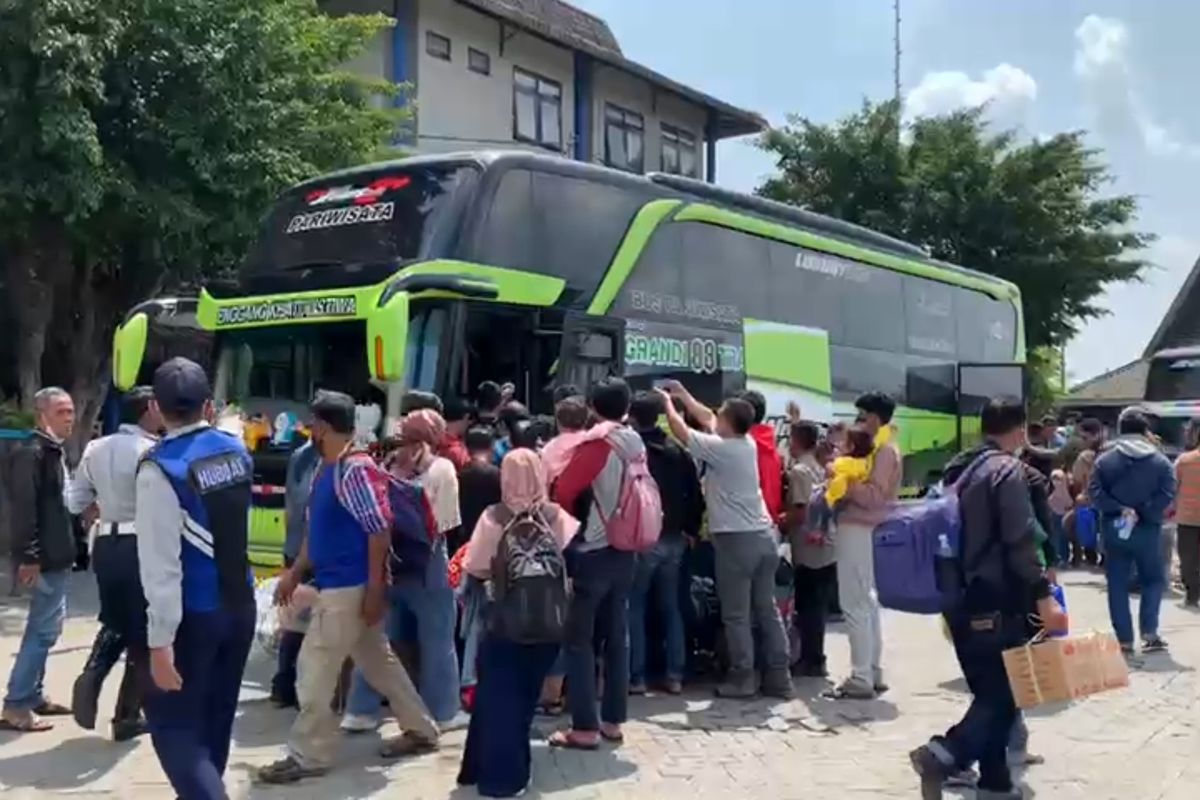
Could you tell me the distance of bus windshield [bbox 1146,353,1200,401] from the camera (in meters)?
21.8

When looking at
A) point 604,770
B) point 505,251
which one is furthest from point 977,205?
point 604,770

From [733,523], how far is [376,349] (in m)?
2.55

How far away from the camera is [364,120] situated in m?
16.8

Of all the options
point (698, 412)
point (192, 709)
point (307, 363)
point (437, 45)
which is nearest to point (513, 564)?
Result: point (192, 709)

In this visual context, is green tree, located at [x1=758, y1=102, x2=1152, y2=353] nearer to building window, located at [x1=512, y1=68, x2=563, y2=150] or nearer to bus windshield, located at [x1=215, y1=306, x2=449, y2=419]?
building window, located at [x1=512, y1=68, x2=563, y2=150]

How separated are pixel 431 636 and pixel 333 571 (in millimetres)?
1138

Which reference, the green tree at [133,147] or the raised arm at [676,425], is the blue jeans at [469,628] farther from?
the green tree at [133,147]

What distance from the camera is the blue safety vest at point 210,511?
4566mm

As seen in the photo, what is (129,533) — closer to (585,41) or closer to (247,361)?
(247,361)

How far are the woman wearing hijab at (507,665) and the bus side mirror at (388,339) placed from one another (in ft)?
8.42

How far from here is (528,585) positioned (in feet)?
19.2

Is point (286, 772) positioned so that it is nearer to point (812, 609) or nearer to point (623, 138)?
point (812, 609)

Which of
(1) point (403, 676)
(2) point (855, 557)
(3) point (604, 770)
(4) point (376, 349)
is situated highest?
(4) point (376, 349)

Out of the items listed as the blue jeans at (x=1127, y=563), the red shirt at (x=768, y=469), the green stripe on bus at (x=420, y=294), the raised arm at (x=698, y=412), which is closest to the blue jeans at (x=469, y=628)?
the raised arm at (x=698, y=412)
